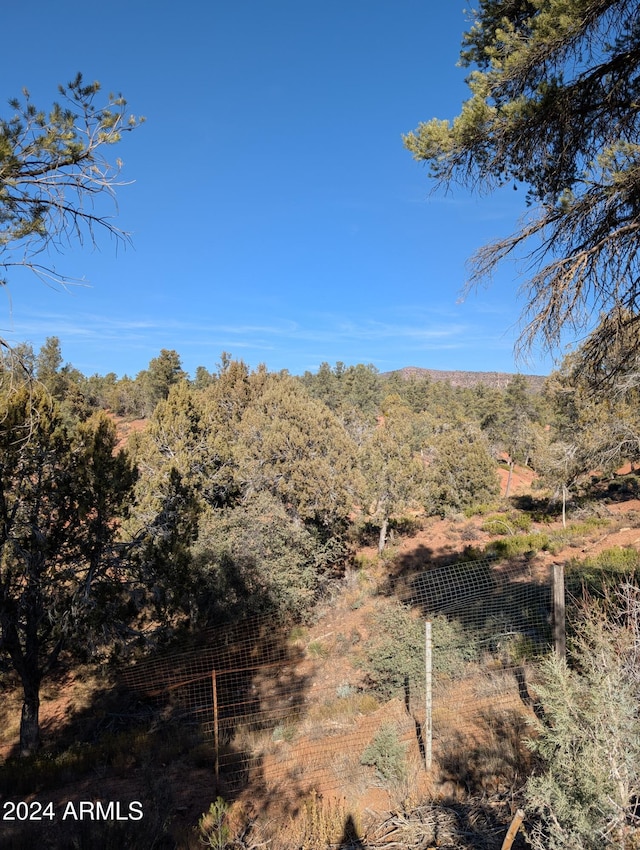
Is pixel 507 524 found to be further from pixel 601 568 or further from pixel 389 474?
pixel 601 568

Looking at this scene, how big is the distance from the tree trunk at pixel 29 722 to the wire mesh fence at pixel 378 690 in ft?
7.32

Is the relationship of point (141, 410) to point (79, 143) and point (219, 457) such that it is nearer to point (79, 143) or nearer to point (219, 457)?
point (219, 457)

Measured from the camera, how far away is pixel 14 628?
7.52 metres

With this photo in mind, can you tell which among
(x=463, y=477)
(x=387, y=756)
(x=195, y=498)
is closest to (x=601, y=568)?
(x=387, y=756)

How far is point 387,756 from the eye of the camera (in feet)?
16.1

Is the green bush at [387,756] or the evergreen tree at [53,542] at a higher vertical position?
the evergreen tree at [53,542]

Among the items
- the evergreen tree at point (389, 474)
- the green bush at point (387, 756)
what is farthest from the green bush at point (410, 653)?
the evergreen tree at point (389, 474)

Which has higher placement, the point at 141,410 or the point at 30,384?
the point at 141,410

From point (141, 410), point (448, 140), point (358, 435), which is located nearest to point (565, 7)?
point (448, 140)

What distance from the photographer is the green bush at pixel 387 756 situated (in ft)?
15.0

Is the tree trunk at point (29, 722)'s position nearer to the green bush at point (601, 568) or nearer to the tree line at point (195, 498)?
the tree line at point (195, 498)

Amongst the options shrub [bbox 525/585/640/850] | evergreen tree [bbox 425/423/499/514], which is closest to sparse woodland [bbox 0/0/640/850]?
shrub [bbox 525/585/640/850]

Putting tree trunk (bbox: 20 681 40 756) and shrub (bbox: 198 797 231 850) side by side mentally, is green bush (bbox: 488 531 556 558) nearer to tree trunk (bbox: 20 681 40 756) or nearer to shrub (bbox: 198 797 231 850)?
shrub (bbox: 198 797 231 850)

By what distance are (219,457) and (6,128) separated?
1259 cm
